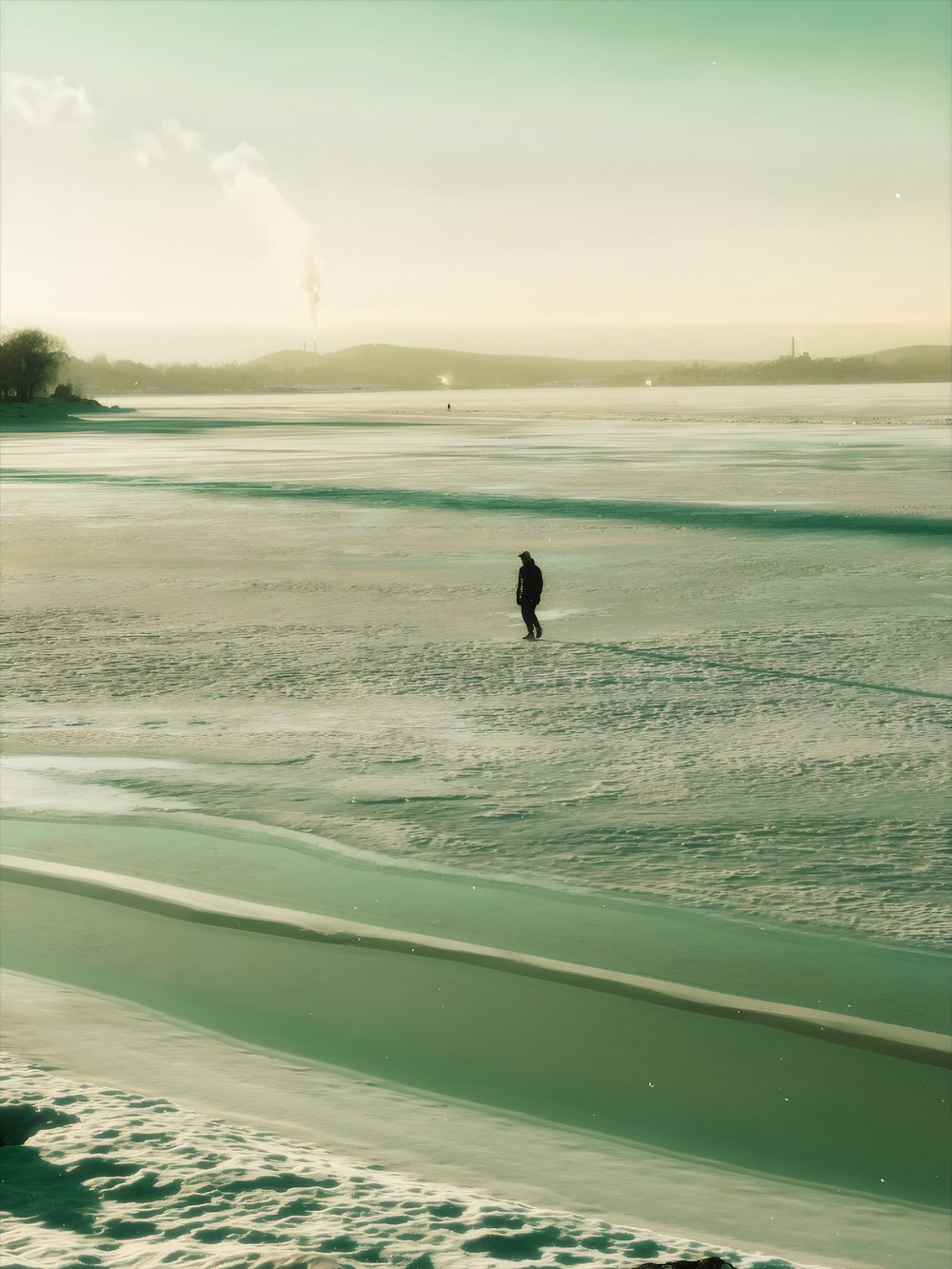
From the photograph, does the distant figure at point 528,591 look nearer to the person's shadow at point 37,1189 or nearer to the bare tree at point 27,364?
the person's shadow at point 37,1189

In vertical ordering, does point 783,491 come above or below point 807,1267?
above

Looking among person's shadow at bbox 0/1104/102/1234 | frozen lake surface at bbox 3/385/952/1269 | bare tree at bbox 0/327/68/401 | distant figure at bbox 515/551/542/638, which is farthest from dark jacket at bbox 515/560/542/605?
bare tree at bbox 0/327/68/401

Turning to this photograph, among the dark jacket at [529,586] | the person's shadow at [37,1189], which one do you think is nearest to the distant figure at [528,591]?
the dark jacket at [529,586]

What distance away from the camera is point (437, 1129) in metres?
5.36

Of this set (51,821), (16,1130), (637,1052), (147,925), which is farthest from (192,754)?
(16,1130)

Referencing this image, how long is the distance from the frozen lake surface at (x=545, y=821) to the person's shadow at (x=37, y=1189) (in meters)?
0.37

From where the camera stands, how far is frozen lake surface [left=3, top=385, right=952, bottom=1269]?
18.5ft

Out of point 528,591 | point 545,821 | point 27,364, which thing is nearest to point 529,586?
point 528,591

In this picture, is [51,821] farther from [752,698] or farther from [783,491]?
[783,491]

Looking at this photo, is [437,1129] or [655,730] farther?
[655,730]

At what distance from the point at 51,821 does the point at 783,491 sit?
93.4 ft

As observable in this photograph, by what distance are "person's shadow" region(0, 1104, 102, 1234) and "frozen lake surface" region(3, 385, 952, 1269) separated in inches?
14.5

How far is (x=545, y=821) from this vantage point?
905 centimetres

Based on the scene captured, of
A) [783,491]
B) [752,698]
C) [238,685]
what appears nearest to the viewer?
[752,698]
